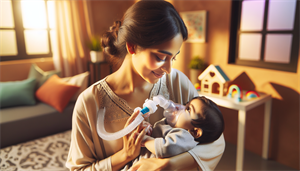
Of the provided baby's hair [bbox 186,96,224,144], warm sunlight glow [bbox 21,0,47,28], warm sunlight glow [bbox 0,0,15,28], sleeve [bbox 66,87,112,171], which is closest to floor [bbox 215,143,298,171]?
baby's hair [bbox 186,96,224,144]

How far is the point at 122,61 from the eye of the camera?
101 centimetres

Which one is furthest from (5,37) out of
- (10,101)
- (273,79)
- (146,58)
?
(273,79)

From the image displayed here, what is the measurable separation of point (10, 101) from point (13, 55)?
915mm

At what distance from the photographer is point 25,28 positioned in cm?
333

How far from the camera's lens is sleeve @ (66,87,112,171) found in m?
0.93

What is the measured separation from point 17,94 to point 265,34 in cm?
292

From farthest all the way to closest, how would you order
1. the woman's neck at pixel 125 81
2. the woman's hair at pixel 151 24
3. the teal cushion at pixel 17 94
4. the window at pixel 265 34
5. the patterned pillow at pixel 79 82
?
the patterned pillow at pixel 79 82 < the teal cushion at pixel 17 94 < the window at pixel 265 34 < the woman's neck at pixel 125 81 < the woman's hair at pixel 151 24

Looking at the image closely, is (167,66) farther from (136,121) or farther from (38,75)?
(38,75)

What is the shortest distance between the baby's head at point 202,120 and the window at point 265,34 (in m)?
1.70

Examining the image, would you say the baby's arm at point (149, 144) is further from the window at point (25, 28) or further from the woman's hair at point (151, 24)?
the window at point (25, 28)

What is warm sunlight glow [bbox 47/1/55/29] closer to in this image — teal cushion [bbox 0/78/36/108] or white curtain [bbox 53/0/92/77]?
white curtain [bbox 53/0/92/77]

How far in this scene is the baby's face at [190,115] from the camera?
85 cm

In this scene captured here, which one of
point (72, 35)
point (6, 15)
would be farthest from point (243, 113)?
point (6, 15)

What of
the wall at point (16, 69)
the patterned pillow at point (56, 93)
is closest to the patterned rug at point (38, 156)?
the patterned pillow at point (56, 93)
